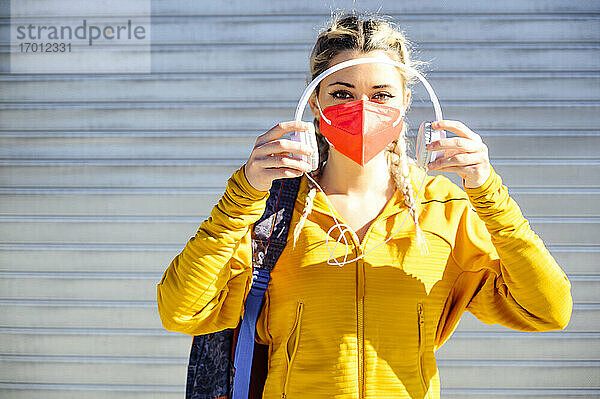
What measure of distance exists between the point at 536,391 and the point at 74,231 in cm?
304

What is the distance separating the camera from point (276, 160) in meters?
1.66

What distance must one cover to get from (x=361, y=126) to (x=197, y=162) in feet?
7.16

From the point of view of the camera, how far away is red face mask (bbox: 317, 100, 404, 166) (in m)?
1.73

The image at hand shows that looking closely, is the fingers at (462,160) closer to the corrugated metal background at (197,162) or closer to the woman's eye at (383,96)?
the woman's eye at (383,96)

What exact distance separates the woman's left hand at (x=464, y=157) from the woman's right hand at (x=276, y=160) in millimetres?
368

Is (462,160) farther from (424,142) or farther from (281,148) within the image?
(281,148)

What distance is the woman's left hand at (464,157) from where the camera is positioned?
63.2 inches

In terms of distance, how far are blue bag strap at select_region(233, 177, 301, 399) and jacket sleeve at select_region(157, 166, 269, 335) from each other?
0.24 ft

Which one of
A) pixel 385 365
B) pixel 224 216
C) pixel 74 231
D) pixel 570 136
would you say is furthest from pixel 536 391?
pixel 74 231

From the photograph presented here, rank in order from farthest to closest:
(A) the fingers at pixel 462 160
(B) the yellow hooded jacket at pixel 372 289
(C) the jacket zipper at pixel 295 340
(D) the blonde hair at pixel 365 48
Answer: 1. (D) the blonde hair at pixel 365 48
2. (C) the jacket zipper at pixel 295 340
3. (B) the yellow hooded jacket at pixel 372 289
4. (A) the fingers at pixel 462 160

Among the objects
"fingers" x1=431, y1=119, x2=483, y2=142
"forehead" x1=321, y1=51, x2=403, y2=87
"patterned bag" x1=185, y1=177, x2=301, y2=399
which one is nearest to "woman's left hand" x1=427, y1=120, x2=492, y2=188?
"fingers" x1=431, y1=119, x2=483, y2=142

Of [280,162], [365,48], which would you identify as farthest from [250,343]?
[365,48]

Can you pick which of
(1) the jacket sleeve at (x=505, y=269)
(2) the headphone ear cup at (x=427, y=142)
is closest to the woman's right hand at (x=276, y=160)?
(2) the headphone ear cup at (x=427, y=142)

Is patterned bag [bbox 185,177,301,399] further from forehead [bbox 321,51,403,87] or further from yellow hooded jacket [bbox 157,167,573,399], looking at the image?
forehead [bbox 321,51,403,87]
